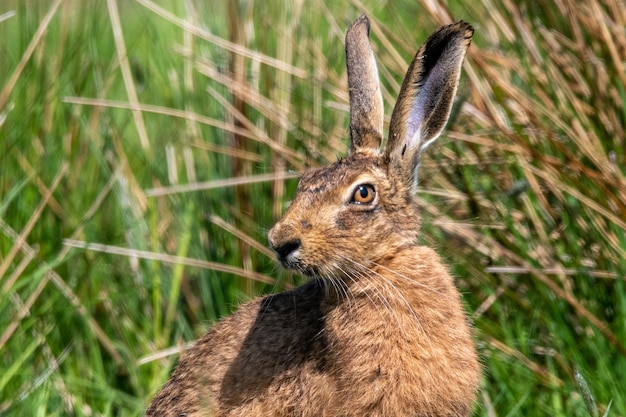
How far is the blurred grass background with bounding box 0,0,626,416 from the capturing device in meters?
4.74

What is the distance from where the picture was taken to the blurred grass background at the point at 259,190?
4738mm

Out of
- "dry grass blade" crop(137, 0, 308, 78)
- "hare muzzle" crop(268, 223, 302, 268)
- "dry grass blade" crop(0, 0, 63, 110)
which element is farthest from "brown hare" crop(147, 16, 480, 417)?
"dry grass blade" crop(0, 0, 63, 110)

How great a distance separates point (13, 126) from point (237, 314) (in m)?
1.77

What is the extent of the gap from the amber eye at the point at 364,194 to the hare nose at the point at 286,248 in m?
0.35

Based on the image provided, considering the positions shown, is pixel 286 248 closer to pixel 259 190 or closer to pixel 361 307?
pixel 361 307

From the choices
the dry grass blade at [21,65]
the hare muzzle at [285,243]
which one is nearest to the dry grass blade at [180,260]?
the dry grass blade at [21,65]

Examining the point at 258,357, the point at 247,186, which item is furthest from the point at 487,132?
the point at 258,357

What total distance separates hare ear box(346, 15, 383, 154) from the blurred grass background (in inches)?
→ 26.4

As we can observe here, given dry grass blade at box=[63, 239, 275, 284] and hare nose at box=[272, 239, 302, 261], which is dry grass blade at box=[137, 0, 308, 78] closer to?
dry grass blade at box=[63, 239, 275, 284]

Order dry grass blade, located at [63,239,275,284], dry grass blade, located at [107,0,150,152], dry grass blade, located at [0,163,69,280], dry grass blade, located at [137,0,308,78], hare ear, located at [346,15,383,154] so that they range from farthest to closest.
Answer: dry grass blade, located at [107,0,150,152]
dry grass blade, located at [137,0,308,78]
dry grass blade, located at [63,239,275,284]
dry grass blade, located at [0,163,69,280]
hare ear, located at [346,15,383,154]

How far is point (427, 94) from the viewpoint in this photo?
4.23 metres

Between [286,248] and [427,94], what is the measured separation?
2.84 ft

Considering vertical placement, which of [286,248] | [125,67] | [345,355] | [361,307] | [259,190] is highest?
[125,67]

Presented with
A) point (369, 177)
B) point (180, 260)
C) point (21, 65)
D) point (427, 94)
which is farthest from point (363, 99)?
point (21, 65)
